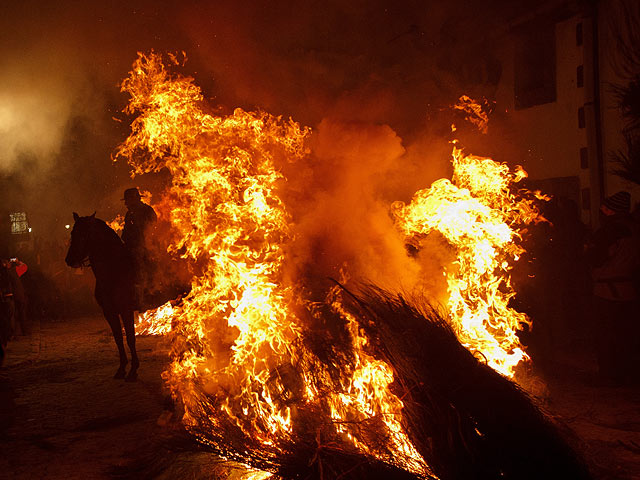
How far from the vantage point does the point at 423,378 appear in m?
3.64

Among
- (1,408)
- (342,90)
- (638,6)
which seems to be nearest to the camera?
(1,408)

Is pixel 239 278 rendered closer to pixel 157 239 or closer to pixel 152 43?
pixel 157 239

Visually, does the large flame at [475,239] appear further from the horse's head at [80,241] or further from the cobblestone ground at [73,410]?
the horse's head at [80,241]

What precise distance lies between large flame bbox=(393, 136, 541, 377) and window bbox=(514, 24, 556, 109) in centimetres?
666

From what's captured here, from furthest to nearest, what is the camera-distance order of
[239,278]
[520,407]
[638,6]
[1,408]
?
1. [638,6]
2. [1,408]
3. [239,278]
4. [520,407]

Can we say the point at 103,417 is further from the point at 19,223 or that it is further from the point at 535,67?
the point at 19,223

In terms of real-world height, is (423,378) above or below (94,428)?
above

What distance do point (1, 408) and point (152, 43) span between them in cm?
465

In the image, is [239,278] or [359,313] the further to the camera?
[239,278]

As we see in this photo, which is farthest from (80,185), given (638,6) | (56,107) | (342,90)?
(638,6)

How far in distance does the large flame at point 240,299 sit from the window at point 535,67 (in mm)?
7336

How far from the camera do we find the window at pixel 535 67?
11.9 m

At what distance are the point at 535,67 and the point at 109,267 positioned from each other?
31.0ft

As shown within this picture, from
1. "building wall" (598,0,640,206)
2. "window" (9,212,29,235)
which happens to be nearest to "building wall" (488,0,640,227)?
"building wall" (598,0,640,206)
